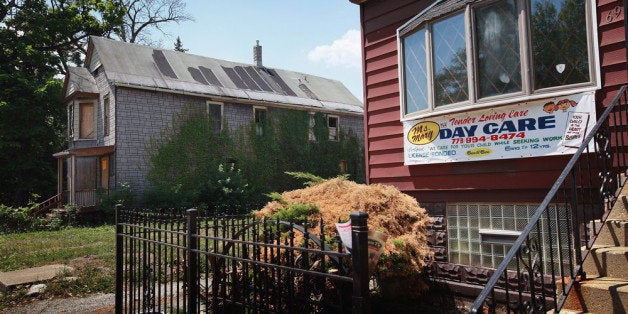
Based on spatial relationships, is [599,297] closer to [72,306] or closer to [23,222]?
[72,306]

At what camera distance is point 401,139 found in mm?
7156

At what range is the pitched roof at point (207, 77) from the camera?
20.2 metres

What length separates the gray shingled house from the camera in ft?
62.6

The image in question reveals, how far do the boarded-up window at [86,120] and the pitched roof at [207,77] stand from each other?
216 centimetres

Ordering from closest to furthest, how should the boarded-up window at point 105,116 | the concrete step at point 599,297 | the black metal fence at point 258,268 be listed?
the black metal fence at point 258,268, the concrete step at point 599,297, the boarded-up window at point 105,116

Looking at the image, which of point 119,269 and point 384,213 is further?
point 384,213

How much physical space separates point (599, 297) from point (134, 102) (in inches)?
763

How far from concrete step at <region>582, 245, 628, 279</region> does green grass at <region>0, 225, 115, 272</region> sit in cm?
849

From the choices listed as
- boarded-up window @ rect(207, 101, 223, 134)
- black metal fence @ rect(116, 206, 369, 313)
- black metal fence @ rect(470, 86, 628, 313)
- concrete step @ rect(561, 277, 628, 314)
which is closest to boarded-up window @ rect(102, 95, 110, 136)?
boarded-up window @ rect(207, 101, 223, 134)

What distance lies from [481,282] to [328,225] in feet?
8.28

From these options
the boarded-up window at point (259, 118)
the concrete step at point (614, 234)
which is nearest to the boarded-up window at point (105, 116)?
the boarded-up window at point (259, 118)

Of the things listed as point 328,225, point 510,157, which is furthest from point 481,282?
point 328,225

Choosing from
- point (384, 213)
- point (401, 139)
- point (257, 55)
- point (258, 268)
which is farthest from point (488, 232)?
point (257, 55)

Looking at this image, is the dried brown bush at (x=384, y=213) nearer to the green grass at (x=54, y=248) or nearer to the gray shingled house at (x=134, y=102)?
the green grass at (x=54, y=248)
